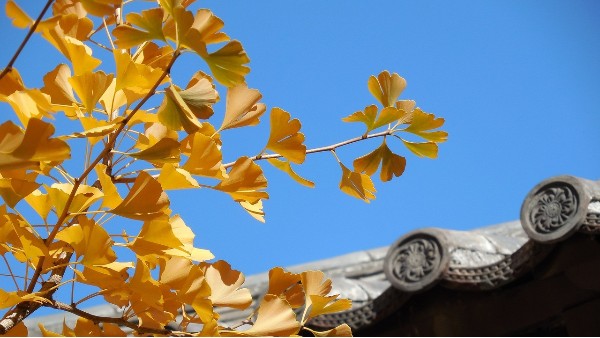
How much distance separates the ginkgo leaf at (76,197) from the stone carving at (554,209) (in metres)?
1.44

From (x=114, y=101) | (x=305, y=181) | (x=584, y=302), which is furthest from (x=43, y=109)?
(x=584, y=302)

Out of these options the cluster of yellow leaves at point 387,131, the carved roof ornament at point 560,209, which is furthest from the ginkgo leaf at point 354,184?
the carved roof ornament at point 560,209

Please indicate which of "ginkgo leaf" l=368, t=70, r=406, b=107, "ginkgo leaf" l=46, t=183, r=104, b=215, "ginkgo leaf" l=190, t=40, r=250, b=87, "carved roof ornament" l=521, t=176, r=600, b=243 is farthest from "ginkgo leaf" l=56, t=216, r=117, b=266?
"carved roof ornament" l=521, t=176, r=600, b=243

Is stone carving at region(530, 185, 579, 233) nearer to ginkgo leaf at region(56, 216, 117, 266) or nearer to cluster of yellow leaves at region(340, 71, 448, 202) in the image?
cluster of yellow leaves at region(340, 71, 448, 202)

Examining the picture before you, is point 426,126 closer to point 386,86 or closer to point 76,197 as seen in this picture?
point 386,86

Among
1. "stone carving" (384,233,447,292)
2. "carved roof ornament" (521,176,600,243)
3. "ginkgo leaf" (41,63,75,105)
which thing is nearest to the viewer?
"ginkgo leaf" (41,63,75,105)

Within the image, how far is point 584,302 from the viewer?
6.49 feet

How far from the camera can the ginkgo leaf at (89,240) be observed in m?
0.46

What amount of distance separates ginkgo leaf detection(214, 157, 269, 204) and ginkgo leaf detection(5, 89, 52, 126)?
117 mm

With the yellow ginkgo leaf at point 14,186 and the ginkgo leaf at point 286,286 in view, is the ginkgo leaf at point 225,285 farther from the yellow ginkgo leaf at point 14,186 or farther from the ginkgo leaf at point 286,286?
the yellow ginkgo leaf at point 14,186

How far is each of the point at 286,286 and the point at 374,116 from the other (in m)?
0.13

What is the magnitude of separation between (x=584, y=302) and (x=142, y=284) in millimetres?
1708

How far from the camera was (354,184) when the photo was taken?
0.59 metres

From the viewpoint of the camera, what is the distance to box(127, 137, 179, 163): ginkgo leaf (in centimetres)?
46
